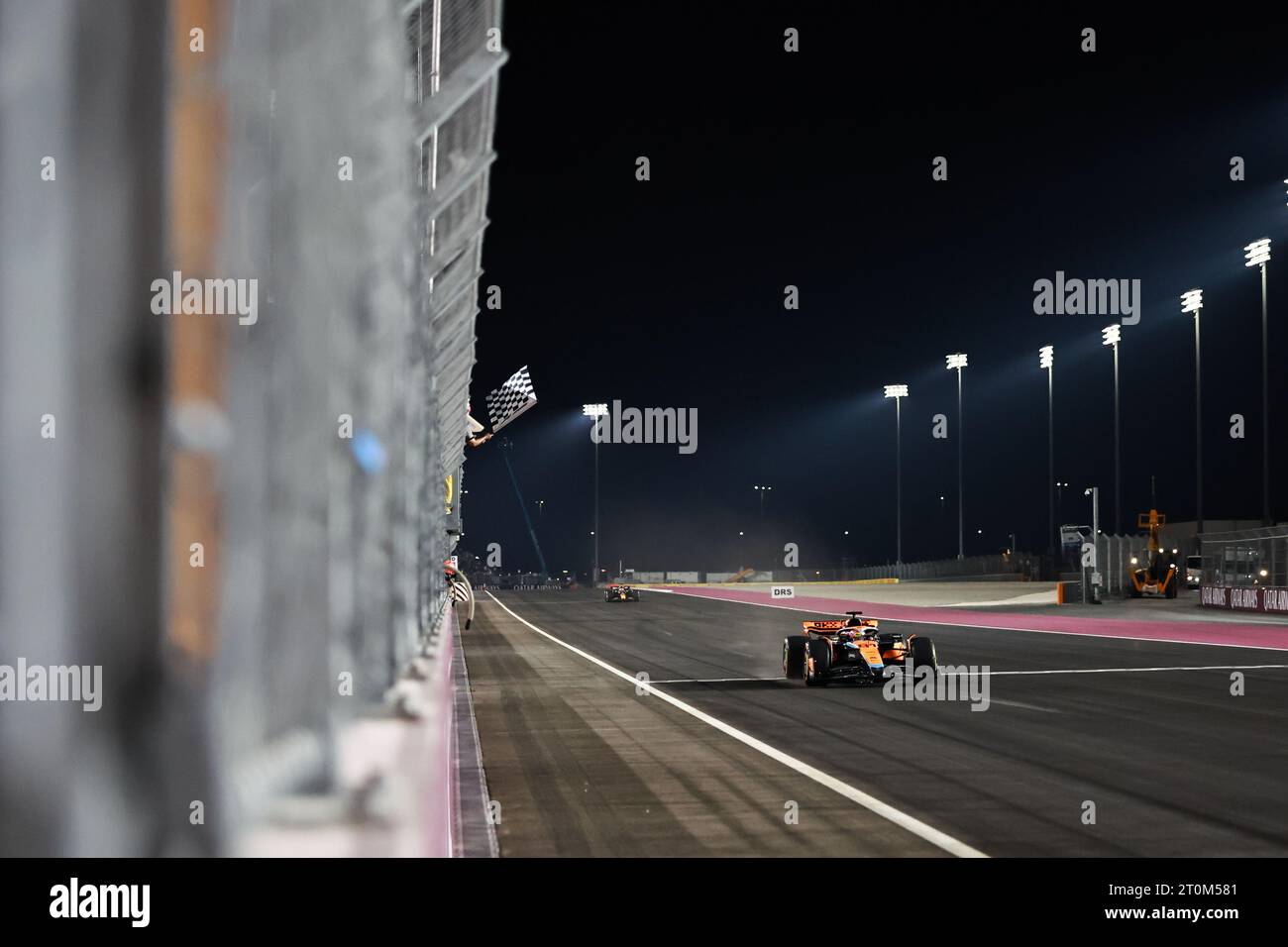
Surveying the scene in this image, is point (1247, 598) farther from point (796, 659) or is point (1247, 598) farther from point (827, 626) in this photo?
point (827, 626)

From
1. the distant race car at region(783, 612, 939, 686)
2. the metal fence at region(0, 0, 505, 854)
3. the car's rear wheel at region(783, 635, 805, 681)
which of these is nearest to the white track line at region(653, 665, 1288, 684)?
the car's rear wheel at region(783, 635, 805, 681)

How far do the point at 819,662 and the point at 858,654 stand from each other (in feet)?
1.83

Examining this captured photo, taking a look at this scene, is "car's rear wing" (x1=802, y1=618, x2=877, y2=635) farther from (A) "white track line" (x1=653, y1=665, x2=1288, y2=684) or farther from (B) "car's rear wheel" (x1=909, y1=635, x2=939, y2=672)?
(A) "white track line" (x1=653, y1=665, x2=1288, y2=684)

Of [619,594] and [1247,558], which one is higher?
[1247,558]

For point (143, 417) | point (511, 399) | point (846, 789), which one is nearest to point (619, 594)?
point (511, 399)

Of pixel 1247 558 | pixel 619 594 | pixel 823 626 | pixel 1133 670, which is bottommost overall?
pixel 619 594

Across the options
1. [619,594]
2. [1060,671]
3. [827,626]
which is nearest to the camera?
[827,626]

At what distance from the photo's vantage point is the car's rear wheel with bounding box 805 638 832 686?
19.1m

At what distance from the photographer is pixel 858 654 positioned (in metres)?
19.0

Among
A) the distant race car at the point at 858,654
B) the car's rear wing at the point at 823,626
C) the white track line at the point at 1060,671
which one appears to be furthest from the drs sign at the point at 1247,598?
the car's rear wing at the point at 823,626

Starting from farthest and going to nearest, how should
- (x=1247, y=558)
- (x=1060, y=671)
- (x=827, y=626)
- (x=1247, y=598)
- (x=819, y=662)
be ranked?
(x=1247, y=558)
(x=1247, y=598)
(x=1060, y=671)
(x=827, y=626)
(x=819, y=662)

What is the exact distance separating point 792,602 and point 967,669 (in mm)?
35870
